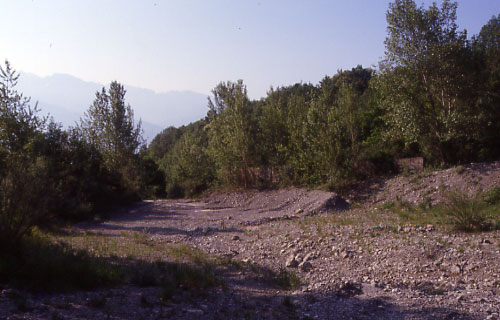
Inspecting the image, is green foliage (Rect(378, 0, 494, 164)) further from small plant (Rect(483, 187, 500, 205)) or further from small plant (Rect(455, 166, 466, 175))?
small plant (Rect(483, 187, 500, 205))

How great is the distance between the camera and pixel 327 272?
8.17 m

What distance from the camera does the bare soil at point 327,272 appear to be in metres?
5.29

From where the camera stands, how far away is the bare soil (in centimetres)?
529

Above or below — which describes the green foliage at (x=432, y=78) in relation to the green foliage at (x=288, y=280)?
above

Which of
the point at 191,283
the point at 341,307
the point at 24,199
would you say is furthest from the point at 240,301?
the point at 24,199

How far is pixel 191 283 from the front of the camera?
642 cm

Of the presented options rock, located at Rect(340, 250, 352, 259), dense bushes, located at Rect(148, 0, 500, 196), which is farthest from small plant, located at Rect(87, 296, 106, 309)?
dense bushes, located at Rect(148, 0, 500, 196)

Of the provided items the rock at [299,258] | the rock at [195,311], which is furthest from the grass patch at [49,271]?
the rock at [299,258]

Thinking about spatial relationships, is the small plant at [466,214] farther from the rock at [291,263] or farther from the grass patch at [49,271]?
the grass patch at [49,271]

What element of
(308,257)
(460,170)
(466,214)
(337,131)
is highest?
(337,131)

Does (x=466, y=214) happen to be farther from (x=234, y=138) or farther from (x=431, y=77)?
(x=234, y=138)

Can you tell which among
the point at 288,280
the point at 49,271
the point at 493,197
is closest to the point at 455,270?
the point at 288,280

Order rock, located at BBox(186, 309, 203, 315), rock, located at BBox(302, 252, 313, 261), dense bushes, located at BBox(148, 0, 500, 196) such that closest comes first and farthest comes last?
rock, located at BBox(186, 309, 203, 315), rock, located at BBox(302, 252, 313, 261), dense bushes, located at BBox(148, 0, 500, 196)

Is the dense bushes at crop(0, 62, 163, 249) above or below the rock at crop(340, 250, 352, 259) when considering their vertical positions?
above
